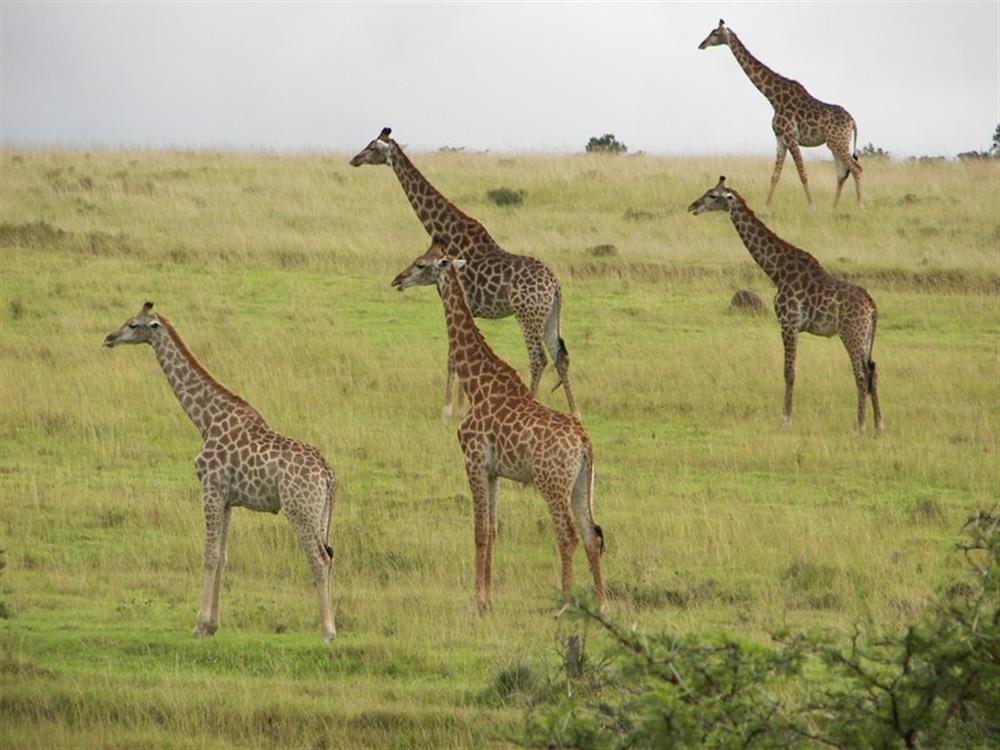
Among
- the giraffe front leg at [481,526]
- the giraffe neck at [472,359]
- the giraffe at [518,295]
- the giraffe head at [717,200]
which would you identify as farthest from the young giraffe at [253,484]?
the giraffe head at [717,200]

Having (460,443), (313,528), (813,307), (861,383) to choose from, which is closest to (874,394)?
(861,383)

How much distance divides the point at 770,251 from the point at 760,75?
9.86 m

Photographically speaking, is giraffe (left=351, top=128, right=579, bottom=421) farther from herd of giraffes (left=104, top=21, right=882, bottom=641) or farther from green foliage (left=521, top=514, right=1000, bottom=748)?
green foliage (left=521, top=514, right=1000, bottom=748)

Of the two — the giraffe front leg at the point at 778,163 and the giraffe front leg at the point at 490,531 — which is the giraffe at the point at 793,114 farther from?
the giraffe front leg at the point at 490,531

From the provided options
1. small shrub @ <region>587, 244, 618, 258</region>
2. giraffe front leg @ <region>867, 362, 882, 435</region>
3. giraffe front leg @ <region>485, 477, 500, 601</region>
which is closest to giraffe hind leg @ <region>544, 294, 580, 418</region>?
giraffe front leg @ <region>867, 362, 882, 435</region>

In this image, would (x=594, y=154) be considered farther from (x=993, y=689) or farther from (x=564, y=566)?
(x=993, y=689)

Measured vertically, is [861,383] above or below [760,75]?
below

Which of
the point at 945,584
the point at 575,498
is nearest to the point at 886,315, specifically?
the point at 945,584

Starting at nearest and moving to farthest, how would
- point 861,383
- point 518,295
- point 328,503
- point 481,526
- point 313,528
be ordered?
1. point 313,528
2. point 328,503
3. point 481,526
4. point 861,383
5. point 518,295

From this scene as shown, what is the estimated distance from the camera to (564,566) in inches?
434

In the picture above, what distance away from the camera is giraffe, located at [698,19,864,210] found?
2734 centimetres

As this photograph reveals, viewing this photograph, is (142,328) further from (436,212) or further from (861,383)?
(861,383)

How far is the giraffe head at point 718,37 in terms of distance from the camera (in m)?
27.3

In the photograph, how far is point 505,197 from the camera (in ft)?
96.6
